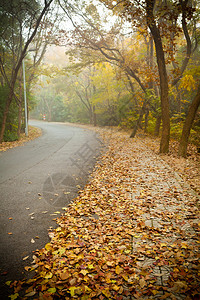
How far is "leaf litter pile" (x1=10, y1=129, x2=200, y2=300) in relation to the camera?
2.55m

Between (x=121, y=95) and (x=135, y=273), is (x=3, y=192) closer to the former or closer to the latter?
(x=135, y=273)

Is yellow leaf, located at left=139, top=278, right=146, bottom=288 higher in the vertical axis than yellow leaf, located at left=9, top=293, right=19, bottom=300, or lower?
higher

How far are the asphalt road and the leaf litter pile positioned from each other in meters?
0.22

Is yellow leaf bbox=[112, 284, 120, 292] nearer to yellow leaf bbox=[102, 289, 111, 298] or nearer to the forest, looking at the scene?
yellow leaf bbox=[102, 289, 111, 298]

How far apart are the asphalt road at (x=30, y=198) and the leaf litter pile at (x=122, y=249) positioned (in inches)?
8.7

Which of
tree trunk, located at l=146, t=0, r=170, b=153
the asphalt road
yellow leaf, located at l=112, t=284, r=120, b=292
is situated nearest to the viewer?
yellow leaf, located at l=112, t=284, r=120, b=292

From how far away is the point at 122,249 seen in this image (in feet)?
10.8

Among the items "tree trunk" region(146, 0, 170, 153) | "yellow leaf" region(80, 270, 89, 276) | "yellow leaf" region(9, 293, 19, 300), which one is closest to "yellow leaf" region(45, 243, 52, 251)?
"yellow leaf" region(80, 270, 89, 276)

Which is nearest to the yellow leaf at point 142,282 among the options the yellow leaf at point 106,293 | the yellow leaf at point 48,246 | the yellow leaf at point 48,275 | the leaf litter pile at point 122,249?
the leaf litter pile at point 122,249

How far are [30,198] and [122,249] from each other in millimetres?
2811

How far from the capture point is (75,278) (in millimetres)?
2727

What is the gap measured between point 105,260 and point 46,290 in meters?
0.93

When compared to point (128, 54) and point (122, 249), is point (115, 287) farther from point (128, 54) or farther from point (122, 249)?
point (128, 54)

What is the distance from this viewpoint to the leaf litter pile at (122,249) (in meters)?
2.55
